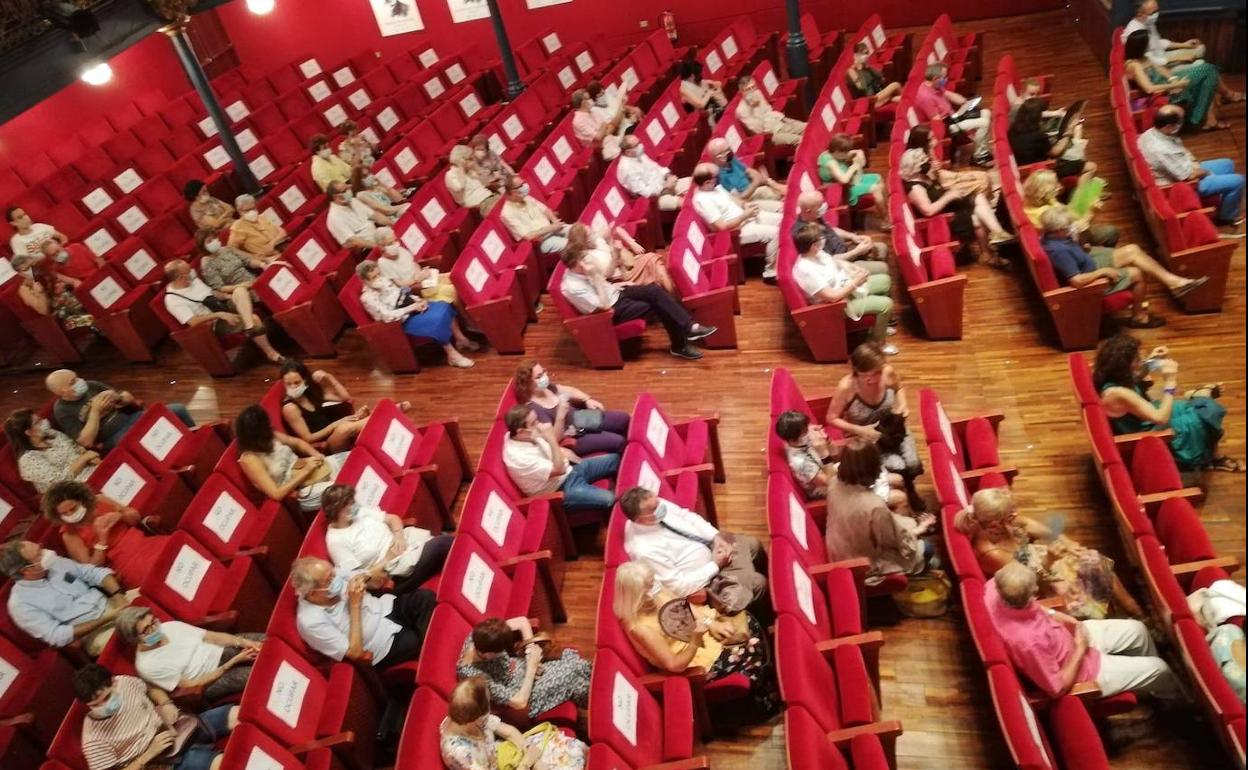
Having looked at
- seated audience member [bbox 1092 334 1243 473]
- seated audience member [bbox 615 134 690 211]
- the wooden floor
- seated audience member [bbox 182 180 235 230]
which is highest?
seated audience member [bbox 182 180 235 230]

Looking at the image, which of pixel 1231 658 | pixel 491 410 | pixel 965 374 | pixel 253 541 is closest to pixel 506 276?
pixel 491 410

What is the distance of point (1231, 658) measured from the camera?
1.93 m

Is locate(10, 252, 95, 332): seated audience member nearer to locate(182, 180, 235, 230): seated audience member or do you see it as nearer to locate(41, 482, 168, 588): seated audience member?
locate(182, 180, 235, 230): seated audience member

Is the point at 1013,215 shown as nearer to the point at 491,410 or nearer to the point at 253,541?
the point at 491,410

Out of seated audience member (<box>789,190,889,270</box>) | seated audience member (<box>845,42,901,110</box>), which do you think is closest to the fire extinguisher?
seated audience member (<box>845,42,901,110</box>)

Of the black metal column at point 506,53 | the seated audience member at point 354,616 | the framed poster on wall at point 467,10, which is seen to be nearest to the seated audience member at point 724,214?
the seated audience member at point 354,616

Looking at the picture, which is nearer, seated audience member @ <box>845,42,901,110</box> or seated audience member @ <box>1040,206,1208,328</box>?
seated audience member @ <box>1040,206,1208,328</box>

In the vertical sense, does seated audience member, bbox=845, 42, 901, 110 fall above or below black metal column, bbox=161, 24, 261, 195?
below

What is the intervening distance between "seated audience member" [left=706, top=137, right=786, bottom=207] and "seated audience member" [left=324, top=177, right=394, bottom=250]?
1.96 m

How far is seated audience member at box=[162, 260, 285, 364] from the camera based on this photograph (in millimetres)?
4570

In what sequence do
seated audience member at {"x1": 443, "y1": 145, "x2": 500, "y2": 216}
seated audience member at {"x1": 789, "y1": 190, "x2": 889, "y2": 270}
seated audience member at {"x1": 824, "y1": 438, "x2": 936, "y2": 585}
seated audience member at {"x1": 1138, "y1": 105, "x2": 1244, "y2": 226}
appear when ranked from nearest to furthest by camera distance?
seated audience member at {"x1": 824, "y1": 438, "x2": 936, "y2": 585} < seated audience member at {"x1": 1138, "y1": 105, "x2": 1244, "y2": 226} < seated audience member at {"x1": 789, "y1": 190, "x2": 889, "y2": 270} < seated audience member at {"x1": 443, "y1": 145, "x2": 500, "y2": 216}

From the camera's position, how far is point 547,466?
3023mm

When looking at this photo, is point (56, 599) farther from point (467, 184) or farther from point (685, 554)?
point (467, 184)

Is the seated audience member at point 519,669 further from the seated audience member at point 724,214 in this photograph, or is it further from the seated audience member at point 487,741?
the seated audience member at point 724,214
